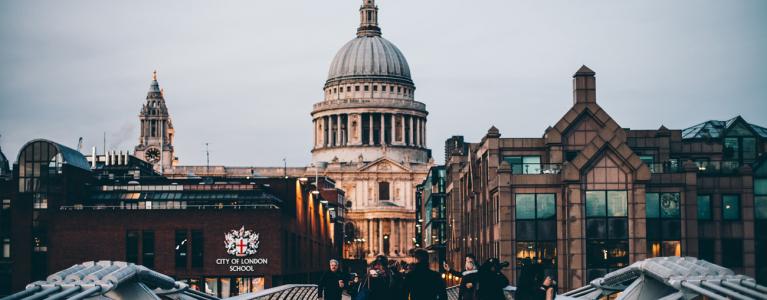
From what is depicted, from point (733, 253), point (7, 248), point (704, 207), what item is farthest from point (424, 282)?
point (7, 248)

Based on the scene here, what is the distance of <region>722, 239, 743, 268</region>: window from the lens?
63.5 m

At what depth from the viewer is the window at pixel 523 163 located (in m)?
66.1

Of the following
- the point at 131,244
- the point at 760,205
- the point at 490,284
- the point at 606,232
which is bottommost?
the point at 490,284

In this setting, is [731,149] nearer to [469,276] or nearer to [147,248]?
[147,248]

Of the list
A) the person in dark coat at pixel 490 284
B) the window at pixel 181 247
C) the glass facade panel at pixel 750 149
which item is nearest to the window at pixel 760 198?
the glass facade panel at pixel 750 149

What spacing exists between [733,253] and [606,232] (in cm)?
655

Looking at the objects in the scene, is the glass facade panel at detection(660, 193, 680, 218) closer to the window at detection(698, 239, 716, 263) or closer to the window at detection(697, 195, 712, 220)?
the window at detection(697, 195, 712, 220)

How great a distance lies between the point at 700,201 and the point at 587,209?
6063 millimetres

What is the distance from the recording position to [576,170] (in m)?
62.1

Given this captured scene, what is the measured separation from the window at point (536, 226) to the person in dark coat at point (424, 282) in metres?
41.1

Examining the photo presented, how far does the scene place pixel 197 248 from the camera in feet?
296

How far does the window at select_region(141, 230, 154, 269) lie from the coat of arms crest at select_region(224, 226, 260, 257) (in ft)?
16.5

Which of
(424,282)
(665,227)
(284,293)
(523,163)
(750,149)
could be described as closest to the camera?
(424,282)

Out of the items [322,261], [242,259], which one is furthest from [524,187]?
[322,261]
